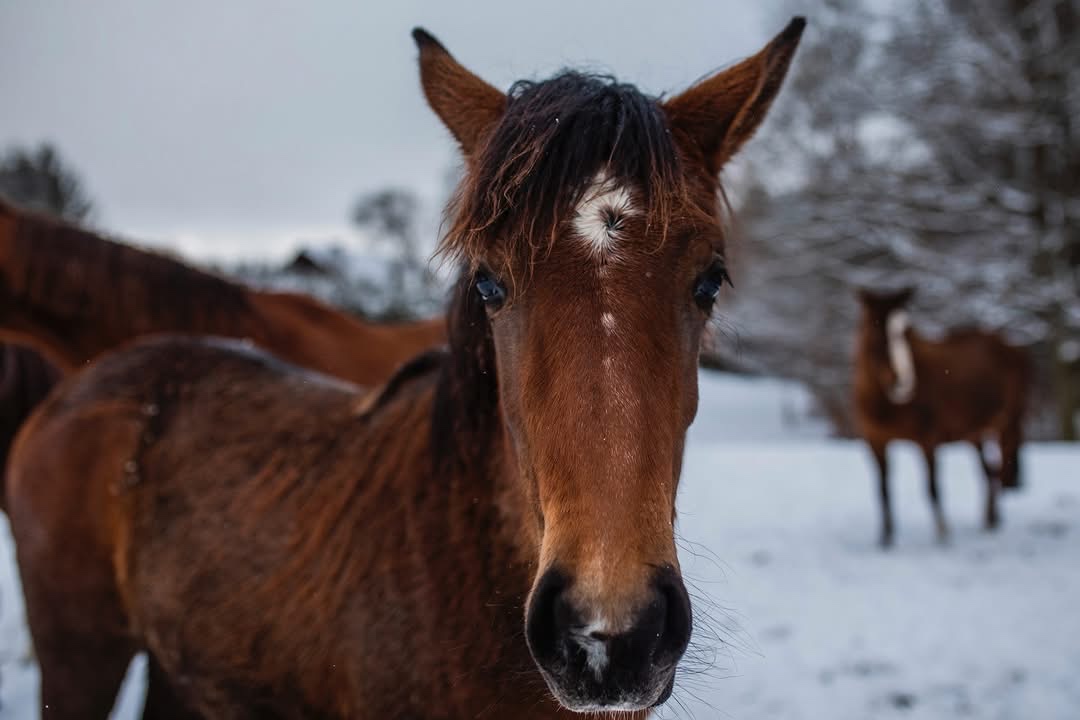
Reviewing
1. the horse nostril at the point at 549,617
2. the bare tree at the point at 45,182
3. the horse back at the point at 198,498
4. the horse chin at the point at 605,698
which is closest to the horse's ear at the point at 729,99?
the horse nostril at the point at 549,617

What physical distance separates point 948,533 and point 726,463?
13.5ft

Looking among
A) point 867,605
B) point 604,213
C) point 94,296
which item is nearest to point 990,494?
point 867,605

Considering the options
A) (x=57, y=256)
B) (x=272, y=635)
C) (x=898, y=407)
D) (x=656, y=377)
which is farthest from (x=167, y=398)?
(x=898, y=407)

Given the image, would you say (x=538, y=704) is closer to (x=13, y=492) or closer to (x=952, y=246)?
(x=13, y=492)

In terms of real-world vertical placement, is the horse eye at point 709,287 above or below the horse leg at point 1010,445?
above

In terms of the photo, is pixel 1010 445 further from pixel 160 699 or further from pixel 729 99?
pixel 160 699

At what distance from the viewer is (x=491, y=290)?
162 cm

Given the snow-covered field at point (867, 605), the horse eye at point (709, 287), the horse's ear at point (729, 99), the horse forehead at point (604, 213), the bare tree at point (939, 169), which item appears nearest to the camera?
the horse forehead at point (604, 213)

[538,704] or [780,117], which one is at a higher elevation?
[780,117]

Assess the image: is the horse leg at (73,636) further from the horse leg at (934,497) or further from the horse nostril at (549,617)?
the horse leg at (934,497)

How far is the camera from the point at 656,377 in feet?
4.57

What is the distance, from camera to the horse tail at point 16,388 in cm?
459

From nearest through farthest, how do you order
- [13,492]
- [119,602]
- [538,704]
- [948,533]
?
1. [538,704]
2. [119,602]
3. [13,492]
4. [948,533]

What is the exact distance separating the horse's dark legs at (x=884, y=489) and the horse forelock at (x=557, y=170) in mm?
5652
